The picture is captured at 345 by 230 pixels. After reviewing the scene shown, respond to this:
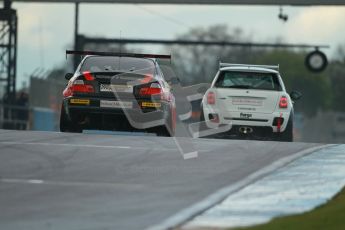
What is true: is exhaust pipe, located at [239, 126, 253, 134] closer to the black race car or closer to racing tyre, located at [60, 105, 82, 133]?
the black race car

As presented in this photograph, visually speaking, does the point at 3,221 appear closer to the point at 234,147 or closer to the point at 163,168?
the point at 163,168

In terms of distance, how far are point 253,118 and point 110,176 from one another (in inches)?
325

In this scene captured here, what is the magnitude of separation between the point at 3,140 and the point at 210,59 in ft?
393

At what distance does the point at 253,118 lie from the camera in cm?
2175

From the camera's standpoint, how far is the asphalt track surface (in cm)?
1110

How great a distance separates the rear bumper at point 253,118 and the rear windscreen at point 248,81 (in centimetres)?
49

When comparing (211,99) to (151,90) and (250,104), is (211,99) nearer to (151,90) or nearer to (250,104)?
(250,104)

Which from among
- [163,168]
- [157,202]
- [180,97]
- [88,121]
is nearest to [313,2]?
[180,97]

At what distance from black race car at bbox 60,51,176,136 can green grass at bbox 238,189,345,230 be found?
894 centimetres

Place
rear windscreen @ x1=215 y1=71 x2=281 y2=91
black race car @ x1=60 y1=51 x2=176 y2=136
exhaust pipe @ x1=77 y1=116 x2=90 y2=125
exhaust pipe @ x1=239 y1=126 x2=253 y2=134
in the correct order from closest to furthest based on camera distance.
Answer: black race car @ x1=60 y1=51 x2=176 y2=136 < exhaust pipe @ x1=77 y1=116 x2=90 y2=125 < rear windscreen @ x1=215 y1=71 x2=281 y2=91 < exhaust pipe @ x1=239 y1=126 x2=253 y2=134

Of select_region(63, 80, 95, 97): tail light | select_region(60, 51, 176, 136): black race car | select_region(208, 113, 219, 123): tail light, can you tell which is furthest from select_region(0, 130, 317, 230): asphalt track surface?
select_region(208, 113, 219, 123): tail light

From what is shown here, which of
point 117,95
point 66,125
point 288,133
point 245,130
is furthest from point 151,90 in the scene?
point 288,133

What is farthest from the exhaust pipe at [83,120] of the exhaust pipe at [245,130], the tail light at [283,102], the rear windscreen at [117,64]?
the tail light at [283,102]

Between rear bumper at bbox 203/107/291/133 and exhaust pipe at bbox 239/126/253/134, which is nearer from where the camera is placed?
rear bumper at bbox 203/107/291/133
